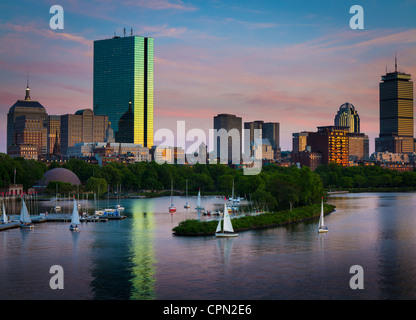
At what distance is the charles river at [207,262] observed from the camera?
53719 millimetres

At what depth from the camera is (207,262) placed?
216ft

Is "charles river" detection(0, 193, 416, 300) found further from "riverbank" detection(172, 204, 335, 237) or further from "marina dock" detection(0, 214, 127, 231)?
"marina dock" detection(0, 214, 127, 231)

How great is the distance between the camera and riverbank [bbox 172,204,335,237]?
8831 cm

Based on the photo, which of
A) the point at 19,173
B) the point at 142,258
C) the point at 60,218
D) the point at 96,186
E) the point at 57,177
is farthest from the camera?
the point at 57,177

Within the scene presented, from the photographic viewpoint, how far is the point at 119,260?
67625mm

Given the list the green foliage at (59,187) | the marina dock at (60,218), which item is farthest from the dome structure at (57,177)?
the marina dock at (60,218)

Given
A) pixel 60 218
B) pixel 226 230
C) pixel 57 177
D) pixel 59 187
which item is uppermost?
pixel 57 177

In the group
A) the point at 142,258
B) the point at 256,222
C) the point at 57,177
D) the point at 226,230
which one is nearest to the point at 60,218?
the point at 256,222

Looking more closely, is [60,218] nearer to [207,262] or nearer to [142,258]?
[142,258]

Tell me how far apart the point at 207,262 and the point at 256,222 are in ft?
111

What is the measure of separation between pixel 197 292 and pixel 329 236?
131 ft

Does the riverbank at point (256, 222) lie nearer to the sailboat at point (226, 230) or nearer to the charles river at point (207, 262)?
the sailboat at point (226, 230)
